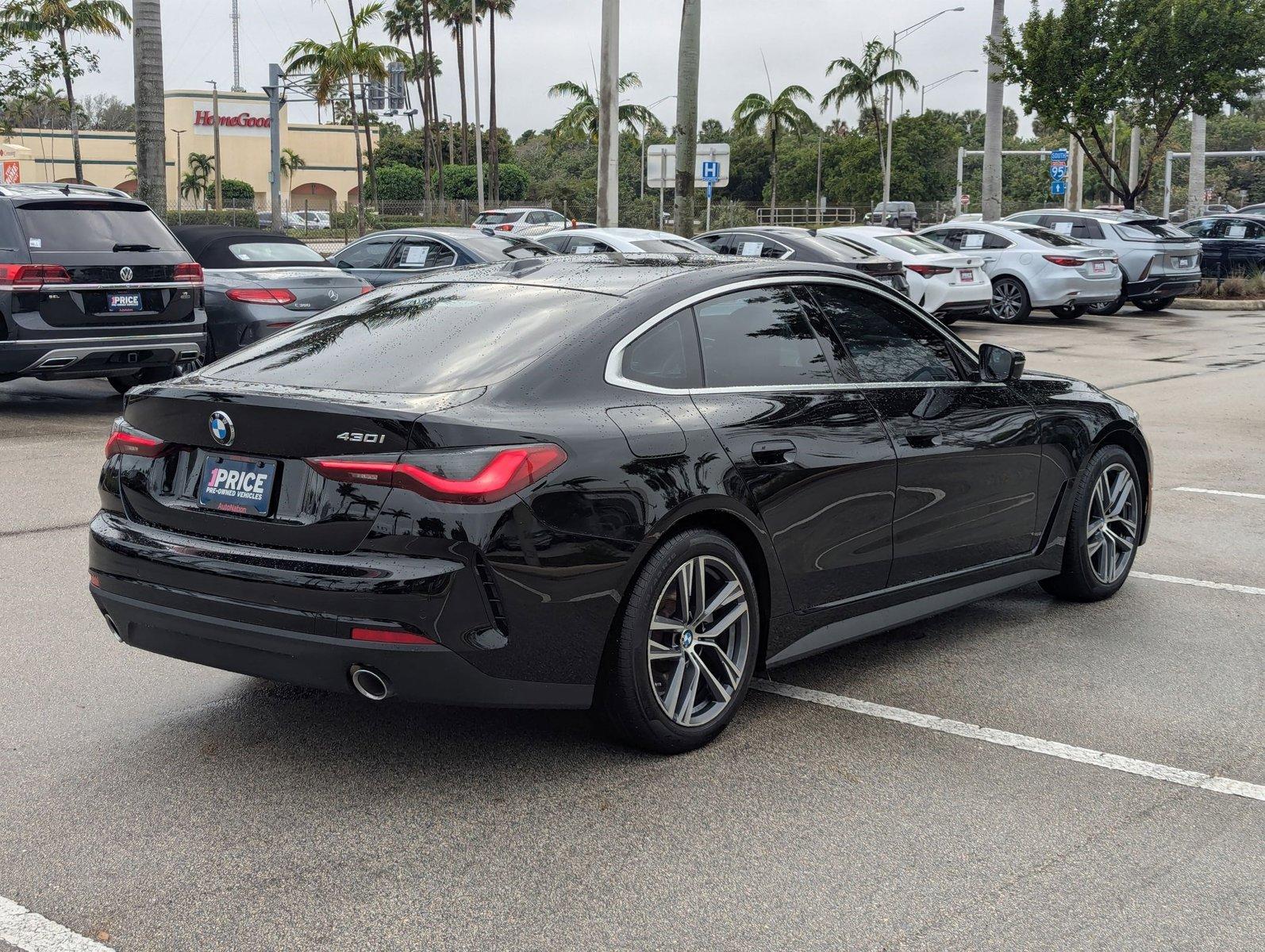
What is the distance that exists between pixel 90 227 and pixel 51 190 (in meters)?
0.41

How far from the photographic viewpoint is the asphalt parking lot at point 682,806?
3.48 meters

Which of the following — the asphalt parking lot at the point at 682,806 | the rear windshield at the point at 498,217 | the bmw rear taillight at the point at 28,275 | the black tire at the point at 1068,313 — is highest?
the rear windshield at the point at 498,217

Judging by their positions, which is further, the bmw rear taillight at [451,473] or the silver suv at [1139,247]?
the silver suv at [1139,247]

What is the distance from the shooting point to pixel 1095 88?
105 feet

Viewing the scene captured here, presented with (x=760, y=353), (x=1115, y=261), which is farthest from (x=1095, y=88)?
(x=760, y=353)

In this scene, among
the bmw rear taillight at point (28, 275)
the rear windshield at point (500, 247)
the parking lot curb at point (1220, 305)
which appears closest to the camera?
the bmw rear taillight at point (28, 275)

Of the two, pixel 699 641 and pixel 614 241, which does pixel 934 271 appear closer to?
pixel 614 241

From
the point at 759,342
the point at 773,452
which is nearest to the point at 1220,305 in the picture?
the point at 759,342

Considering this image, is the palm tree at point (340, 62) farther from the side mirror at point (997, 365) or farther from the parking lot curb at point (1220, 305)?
the side mirror at point (997, 365)

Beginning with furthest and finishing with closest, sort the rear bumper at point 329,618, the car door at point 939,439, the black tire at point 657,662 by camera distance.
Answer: the car door at point 939,439 → the black tire at point 657,662 → the rear bumper at point 329,618

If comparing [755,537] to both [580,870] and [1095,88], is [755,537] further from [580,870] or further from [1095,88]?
[1095,88]

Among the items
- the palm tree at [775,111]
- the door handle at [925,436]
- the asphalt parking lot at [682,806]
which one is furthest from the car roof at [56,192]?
the palm tree at [775,111]

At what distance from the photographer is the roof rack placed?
11250 mm

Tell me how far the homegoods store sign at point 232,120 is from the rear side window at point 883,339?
92981 mm
